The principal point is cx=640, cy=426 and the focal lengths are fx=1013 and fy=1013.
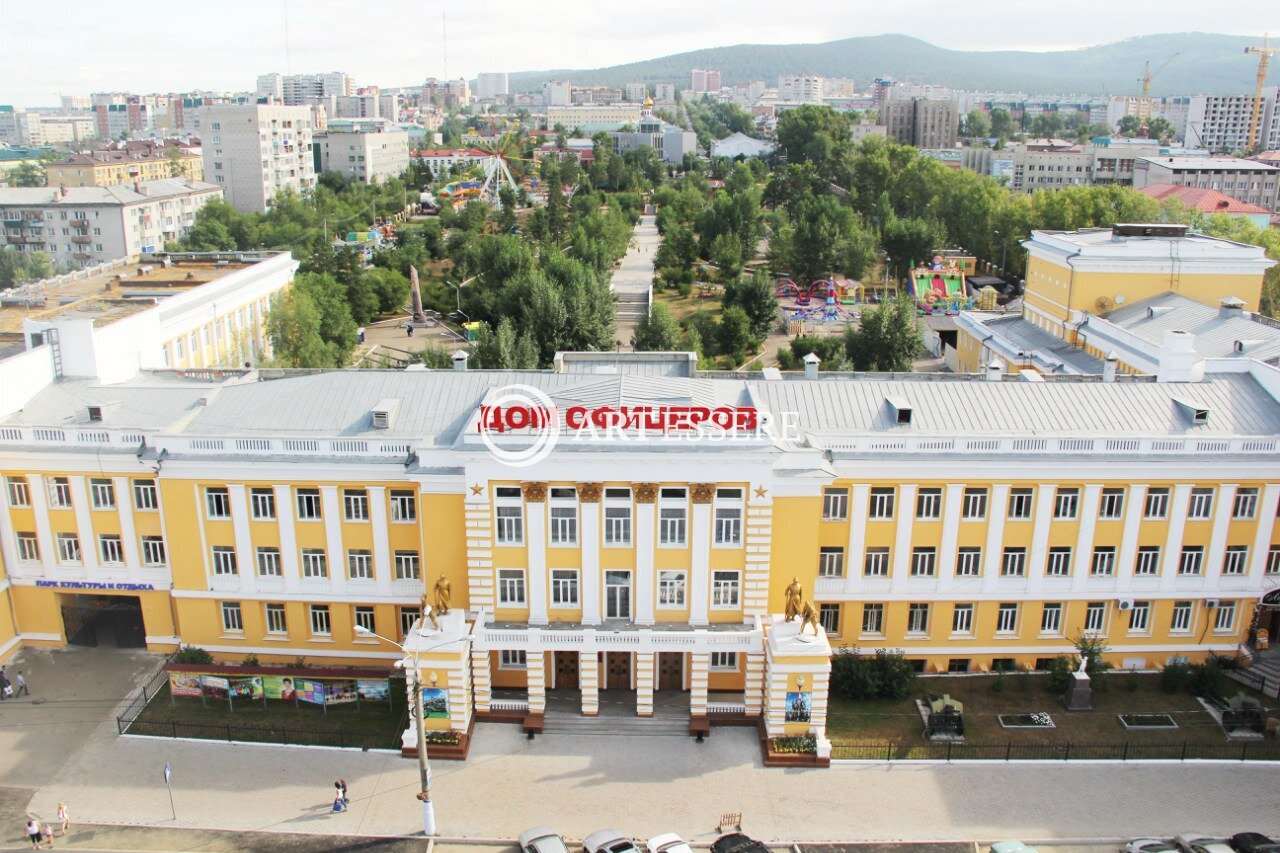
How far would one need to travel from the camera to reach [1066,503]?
1452 inches

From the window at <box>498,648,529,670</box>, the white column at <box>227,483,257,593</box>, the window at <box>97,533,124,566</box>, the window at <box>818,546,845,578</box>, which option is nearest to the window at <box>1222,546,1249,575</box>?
the window at <box>818,546,845,578</box>

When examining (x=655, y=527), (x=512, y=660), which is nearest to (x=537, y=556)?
(x=655, y=527)

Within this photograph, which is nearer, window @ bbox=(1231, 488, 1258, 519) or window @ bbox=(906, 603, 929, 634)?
window @ bbox=(1231, 488, 1258, 519)

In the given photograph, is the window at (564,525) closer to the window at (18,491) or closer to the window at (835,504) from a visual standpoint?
the window at (835,504)

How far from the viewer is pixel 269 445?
118ft

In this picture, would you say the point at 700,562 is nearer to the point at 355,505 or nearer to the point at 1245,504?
the point at 355,505

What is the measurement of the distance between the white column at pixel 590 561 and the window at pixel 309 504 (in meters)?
10.2

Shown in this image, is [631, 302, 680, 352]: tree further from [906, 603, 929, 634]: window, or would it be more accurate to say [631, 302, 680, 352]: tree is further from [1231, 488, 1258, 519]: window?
[1231, 488, 1258, 519]: window

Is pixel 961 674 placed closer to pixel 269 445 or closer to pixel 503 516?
pixel 503 516

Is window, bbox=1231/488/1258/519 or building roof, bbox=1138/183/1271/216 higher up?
building roof, bbox=1138/183/1271/216

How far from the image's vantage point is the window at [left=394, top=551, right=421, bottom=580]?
37.2 m

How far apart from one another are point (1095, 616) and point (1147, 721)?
14.1 feet

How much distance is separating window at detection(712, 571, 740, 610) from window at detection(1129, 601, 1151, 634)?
1575 centimetres

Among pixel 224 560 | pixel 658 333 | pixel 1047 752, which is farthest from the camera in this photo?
pixel 658 333
